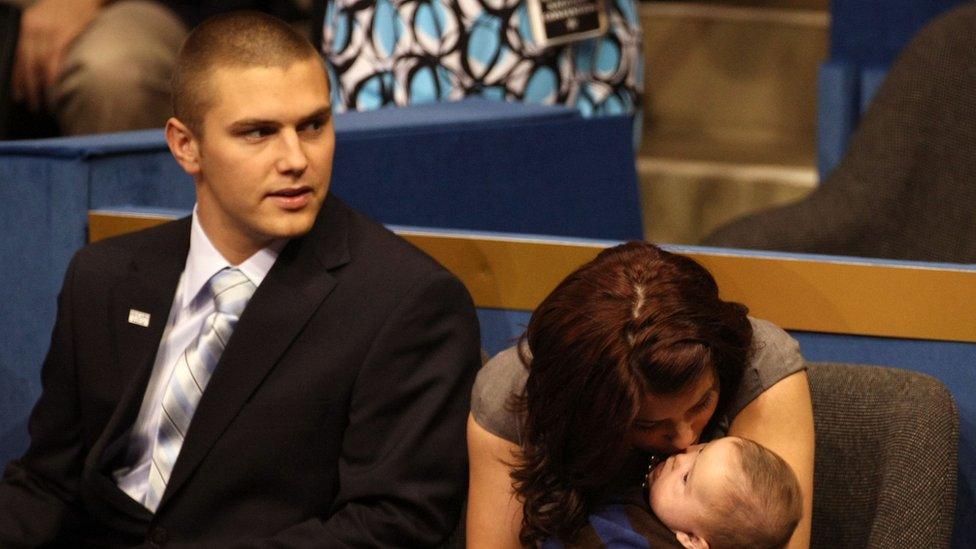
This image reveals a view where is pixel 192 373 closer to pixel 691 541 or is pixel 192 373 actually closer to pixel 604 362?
pixel 604 362

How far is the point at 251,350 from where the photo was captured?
2.07m

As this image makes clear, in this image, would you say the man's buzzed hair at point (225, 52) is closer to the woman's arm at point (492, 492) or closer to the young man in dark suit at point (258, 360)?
the young man in dark suit at point (258, 360)

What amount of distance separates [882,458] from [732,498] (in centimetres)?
29

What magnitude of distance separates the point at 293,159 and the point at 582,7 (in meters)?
1.67

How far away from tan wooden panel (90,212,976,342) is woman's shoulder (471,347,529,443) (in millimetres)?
352

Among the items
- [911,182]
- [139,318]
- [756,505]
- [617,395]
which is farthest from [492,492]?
[911,182]

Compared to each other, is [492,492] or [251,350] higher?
[251,350]

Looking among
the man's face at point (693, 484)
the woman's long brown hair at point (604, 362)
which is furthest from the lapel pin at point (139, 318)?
the man's face at point (693, 484)

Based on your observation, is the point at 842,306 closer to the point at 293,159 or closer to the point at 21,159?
the point at 293,159

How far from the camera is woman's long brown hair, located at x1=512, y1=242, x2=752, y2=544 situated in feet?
6.02

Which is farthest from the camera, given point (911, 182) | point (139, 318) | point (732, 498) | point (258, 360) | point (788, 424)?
point (911, 182)

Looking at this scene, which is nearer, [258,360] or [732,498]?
[732,498]

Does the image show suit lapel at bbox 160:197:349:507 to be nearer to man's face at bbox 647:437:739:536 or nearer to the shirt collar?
the shirt collar

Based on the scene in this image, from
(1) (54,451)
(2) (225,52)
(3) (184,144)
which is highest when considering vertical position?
(2) (225,52)
